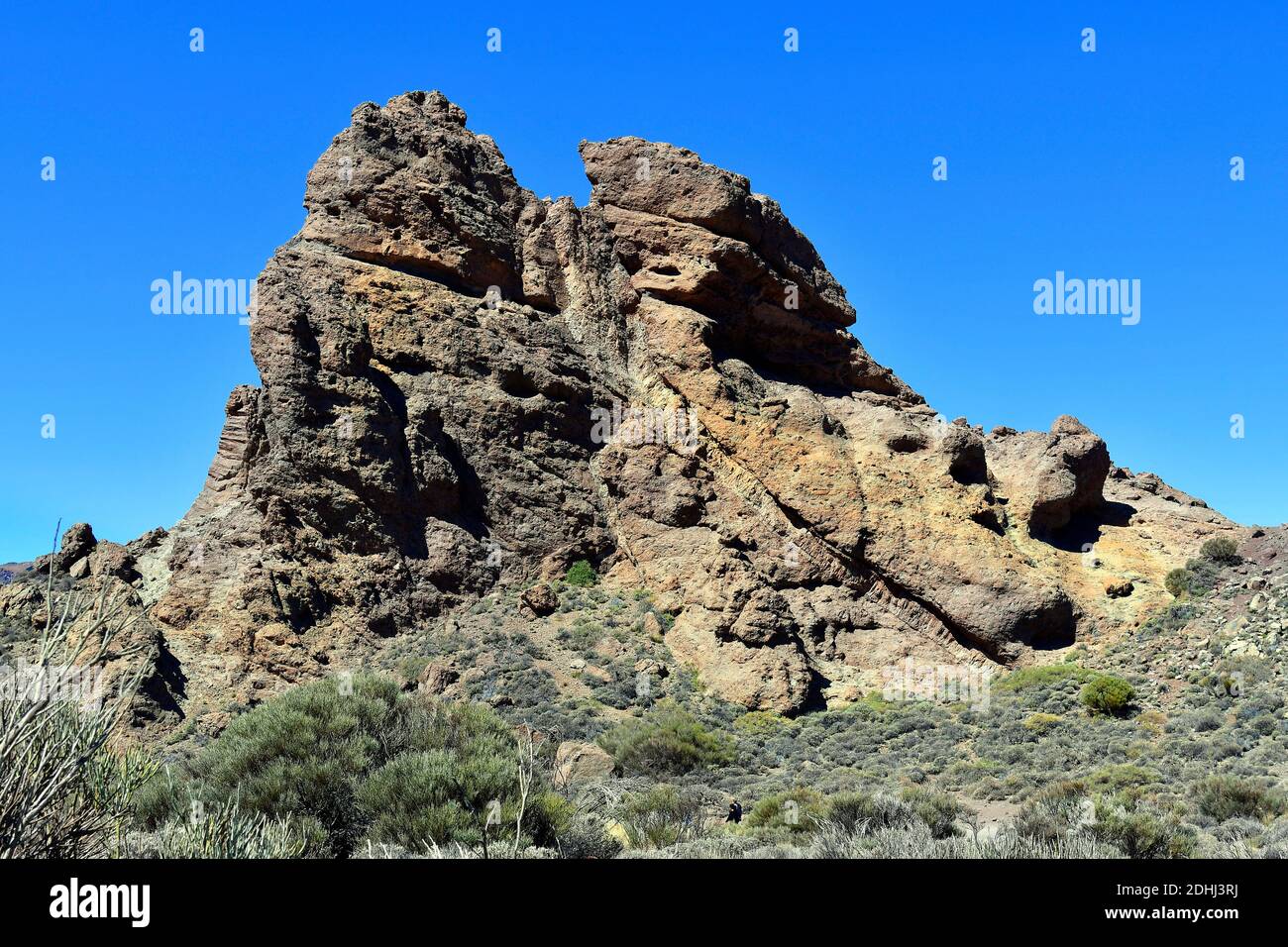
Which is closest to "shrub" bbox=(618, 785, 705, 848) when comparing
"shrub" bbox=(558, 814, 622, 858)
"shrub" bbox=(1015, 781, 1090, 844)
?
"shrub" bbox=(558, 814, 622, 858)

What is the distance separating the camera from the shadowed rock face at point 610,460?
28.2m

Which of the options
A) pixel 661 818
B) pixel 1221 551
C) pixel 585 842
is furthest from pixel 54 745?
pixel 1221 551

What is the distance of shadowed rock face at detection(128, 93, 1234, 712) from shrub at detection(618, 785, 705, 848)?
10.4 m

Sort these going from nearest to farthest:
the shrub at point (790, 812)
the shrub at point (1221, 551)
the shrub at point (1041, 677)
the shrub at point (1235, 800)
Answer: the shrub at point (790, 812)
the shrub at point (1235, 800)
the shrub at point (1041, 677)
the shrub at point (1221, 551)

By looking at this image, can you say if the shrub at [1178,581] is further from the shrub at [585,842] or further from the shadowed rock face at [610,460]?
the shrub at [585,842]

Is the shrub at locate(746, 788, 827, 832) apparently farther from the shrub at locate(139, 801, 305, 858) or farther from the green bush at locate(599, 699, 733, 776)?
the shrub at locate(139, 801, 305, 858)

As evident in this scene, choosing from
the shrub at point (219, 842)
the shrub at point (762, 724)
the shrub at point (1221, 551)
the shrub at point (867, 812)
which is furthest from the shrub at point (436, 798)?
the shrub at point (1221, 551)

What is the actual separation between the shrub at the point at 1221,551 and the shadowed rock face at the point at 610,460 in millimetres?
1139

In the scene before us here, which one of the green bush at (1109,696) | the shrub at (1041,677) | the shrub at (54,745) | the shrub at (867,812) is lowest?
Result: the shrub at (867,812)

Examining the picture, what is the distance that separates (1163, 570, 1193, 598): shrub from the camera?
3045cm

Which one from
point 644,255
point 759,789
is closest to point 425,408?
point 644,255

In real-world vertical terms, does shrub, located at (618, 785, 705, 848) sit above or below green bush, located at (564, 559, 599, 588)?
below

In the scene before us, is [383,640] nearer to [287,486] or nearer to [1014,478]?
[287,486]
